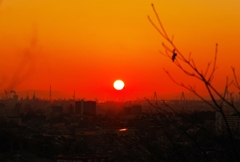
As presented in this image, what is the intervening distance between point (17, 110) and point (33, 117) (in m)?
12.0

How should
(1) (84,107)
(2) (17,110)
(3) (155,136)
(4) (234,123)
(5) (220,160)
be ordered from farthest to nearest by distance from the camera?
(1) (84,107) → (2) (17,110) → (3) (155,136) → (4) (234,123) → (5) (220,160)

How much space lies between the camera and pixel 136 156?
647cm

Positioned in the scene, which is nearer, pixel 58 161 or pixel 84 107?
pixel 58 161

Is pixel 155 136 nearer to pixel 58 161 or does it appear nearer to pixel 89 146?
pixel 58 161

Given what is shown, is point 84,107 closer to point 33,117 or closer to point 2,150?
point 33,117

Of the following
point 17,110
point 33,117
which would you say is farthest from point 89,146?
point 17,110

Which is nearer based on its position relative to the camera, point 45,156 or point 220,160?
point 220,160

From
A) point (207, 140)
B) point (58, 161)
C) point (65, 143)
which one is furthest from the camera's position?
point (65, 143)

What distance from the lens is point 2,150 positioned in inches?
918

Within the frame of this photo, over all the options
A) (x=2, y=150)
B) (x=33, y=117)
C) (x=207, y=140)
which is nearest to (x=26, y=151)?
(x=2, y=150)

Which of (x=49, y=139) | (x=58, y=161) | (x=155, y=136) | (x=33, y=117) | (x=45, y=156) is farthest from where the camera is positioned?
(x=33, y=117)

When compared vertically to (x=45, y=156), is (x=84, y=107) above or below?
above

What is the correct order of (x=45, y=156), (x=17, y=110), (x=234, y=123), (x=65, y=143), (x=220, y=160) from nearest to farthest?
(x=220, y=160) < (x=234, y=123) < (x=45, y=156) < (x=65, y=143) < (x=17, y=110)

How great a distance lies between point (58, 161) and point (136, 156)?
8241mm
